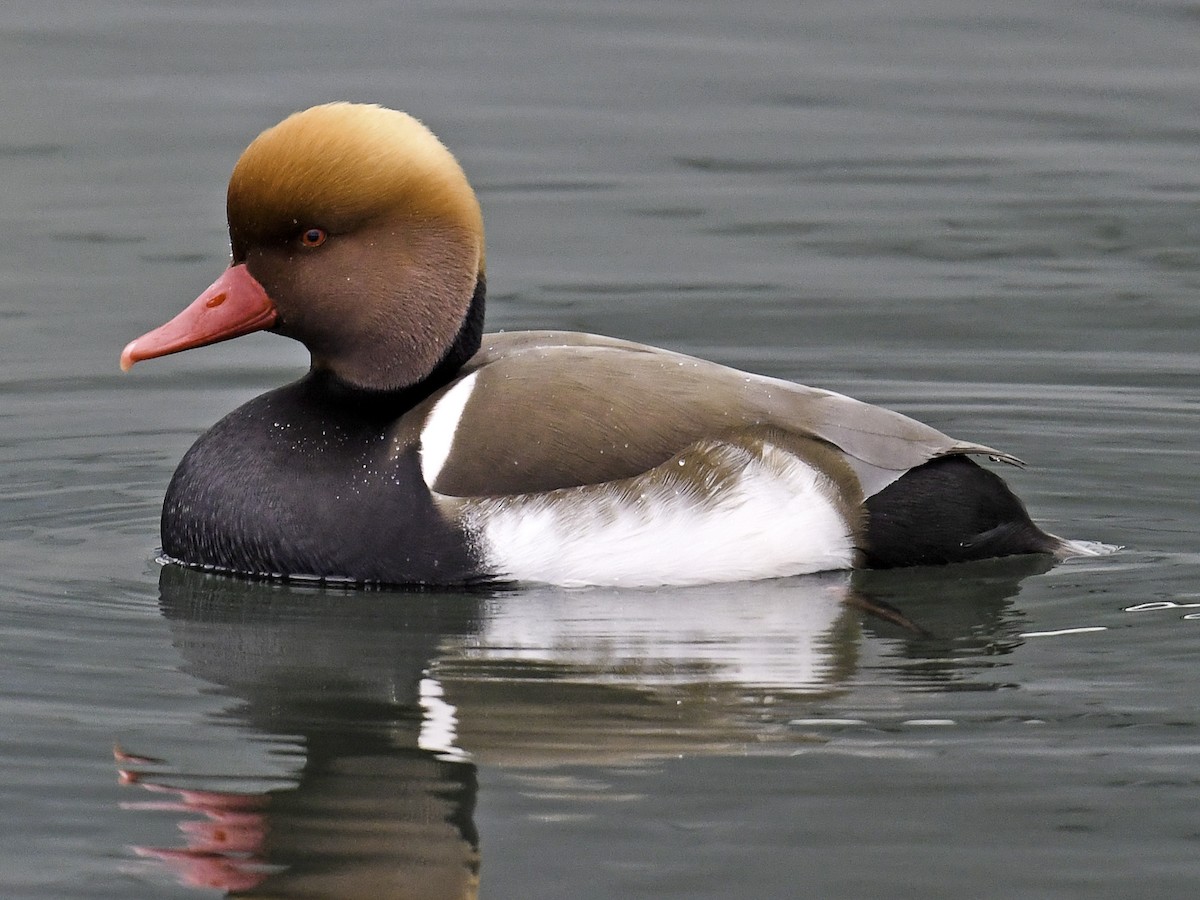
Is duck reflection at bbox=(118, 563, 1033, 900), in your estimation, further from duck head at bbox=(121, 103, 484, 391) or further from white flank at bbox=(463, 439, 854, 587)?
duck head at bbox=(121, 103, 484, 391)

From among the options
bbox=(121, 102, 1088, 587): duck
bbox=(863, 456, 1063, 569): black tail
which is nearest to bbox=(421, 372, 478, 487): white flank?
bbox=(121, 102, 1088, 587): duck

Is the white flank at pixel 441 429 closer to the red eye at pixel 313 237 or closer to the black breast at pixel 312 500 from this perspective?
the black breast at pixel 312 500

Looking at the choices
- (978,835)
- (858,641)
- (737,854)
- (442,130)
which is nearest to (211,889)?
(737,854)

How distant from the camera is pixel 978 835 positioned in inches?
164

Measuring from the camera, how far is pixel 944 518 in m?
5.94

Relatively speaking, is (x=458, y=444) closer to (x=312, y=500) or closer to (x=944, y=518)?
(x=312, y=500)

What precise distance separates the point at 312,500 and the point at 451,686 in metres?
0.86

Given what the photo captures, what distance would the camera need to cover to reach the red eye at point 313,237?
19.1 feet

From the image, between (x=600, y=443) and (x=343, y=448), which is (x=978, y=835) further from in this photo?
(x=343, y=448)

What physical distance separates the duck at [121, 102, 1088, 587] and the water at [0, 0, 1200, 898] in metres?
0.12

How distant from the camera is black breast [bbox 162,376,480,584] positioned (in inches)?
225

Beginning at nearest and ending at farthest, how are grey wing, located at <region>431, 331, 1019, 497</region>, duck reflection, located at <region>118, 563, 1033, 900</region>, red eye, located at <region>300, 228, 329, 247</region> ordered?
1. duck reflection, located at <region>118, 563, 1033, 900</region>
2. grey wing, located at <region>431, 331, 1019, 497</region>
3. red eye, located at <region>300, 228, 329, 247</region>

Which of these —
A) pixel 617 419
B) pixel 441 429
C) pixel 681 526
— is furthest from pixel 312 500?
pixel 681 526

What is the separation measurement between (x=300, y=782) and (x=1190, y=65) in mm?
8762
